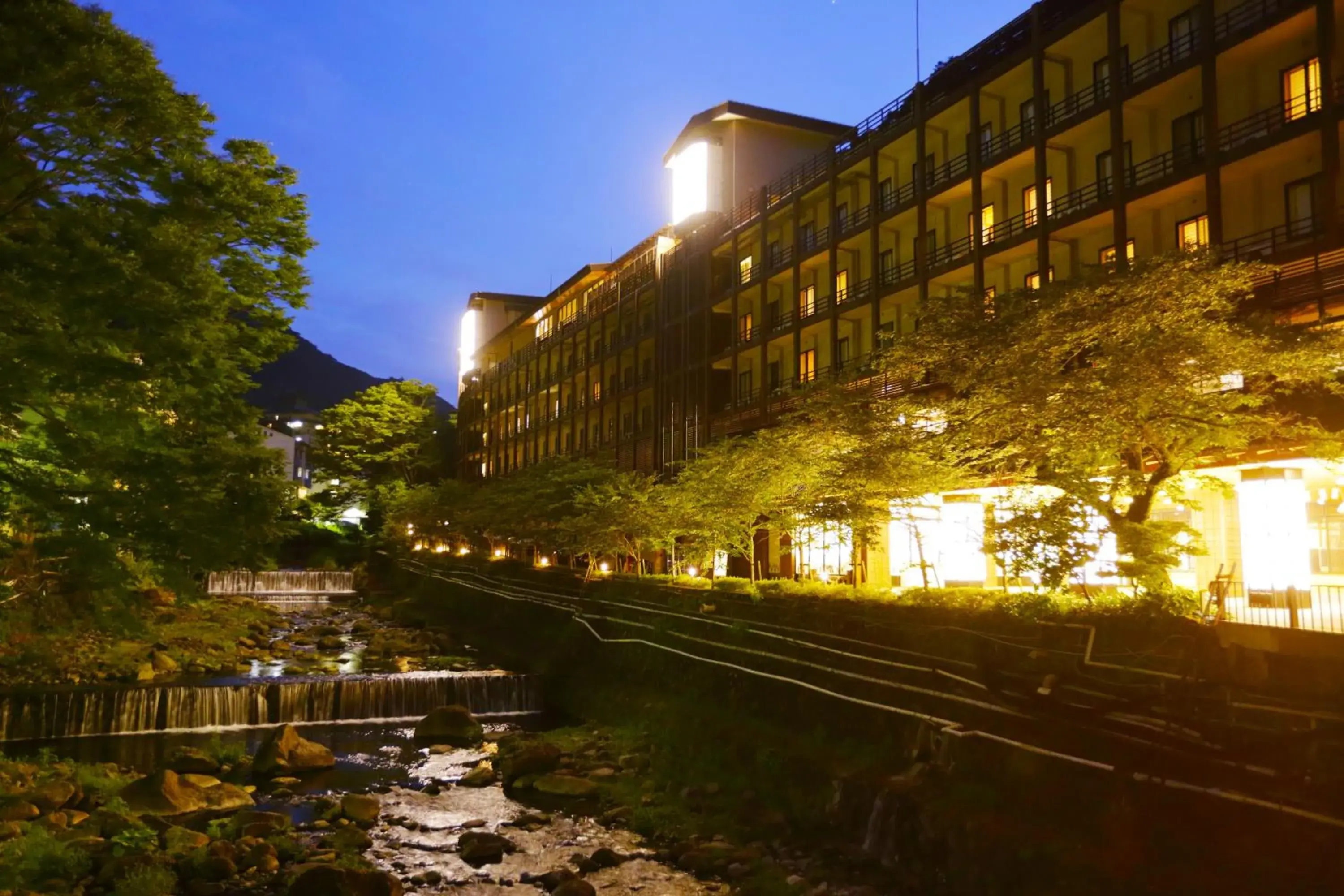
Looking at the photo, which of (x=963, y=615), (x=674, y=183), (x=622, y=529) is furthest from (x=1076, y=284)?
(x=674, y=183)

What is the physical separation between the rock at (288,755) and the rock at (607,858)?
8888mm

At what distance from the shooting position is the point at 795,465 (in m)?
24.4

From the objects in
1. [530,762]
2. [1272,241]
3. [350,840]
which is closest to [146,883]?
[350,840]

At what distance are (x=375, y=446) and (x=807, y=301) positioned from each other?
Result: 48.6 meters

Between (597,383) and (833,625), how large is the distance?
42.1 m

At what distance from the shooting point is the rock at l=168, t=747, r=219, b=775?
19.4m

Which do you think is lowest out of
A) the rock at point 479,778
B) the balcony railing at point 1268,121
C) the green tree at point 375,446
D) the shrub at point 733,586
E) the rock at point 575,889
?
the rock at point 479,778

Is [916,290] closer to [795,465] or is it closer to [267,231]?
[795,465]

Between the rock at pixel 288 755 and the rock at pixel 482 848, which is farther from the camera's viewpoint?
the rock at pixel 288 755

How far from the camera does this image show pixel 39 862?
1281 centimetres

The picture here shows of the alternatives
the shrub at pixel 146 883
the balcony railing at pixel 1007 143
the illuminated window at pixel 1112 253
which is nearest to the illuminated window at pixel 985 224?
the balcony railing at pixel 1007 143

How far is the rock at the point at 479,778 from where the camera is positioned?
19562 millimetres

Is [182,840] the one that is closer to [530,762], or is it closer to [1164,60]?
[530,762]

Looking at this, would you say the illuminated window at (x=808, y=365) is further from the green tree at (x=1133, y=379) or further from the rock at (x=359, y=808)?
the rock at (x=359, y=808)
